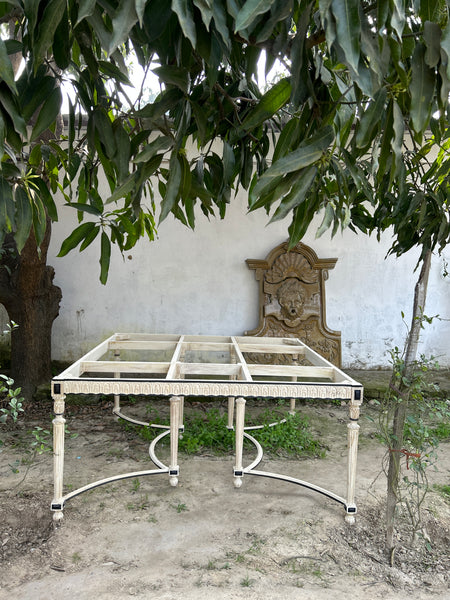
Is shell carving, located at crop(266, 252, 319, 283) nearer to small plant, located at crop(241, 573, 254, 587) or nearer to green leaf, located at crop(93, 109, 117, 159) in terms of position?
small plant, located at crop(241, 573, 254, 587)

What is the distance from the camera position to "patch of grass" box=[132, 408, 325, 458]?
11.3 feet

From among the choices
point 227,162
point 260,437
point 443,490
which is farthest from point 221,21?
point 260,437

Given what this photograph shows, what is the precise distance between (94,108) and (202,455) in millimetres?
2657

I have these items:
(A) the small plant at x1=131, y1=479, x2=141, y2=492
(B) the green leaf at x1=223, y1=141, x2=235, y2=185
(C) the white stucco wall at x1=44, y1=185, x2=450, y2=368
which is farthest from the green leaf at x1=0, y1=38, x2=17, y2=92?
(C) the white stucco wall at x1=44, y1=185, x2=450, y2=368

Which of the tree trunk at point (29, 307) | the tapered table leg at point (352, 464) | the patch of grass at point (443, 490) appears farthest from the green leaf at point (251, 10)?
the tree trunk at point (29, 307)

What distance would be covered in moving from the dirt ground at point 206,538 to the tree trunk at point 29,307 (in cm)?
118

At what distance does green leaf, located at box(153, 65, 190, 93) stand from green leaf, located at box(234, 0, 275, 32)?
34 centimetres

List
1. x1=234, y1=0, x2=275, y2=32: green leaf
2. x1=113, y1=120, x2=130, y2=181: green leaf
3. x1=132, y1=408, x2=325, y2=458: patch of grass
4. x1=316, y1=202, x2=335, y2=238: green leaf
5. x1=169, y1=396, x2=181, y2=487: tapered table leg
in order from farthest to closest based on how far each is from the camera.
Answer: x1=132, y1=408, x2=325, y2=458: patch of grass → x1=169, y1=396, x2=181, y2=487: tapered table leg → x1=316, y1=202, x2=335, y2=238: green leaf → x1=113, y1=120, x2=130, y2=181: green leaf → x1=234, y1=0, x2=275, y2=32: green leaf

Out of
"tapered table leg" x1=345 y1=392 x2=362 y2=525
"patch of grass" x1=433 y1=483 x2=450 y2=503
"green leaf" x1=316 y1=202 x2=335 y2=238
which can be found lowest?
"patch of grass" x1=433 y1=483 x2=450 y2=503

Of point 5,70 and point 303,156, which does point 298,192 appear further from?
point 5,70

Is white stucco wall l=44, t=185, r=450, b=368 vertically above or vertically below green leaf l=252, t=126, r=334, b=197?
below

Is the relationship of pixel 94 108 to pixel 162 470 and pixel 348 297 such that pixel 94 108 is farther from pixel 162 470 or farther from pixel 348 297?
pixel 348 297

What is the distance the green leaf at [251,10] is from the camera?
72 centimetres

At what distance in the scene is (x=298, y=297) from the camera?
16.3 ft
